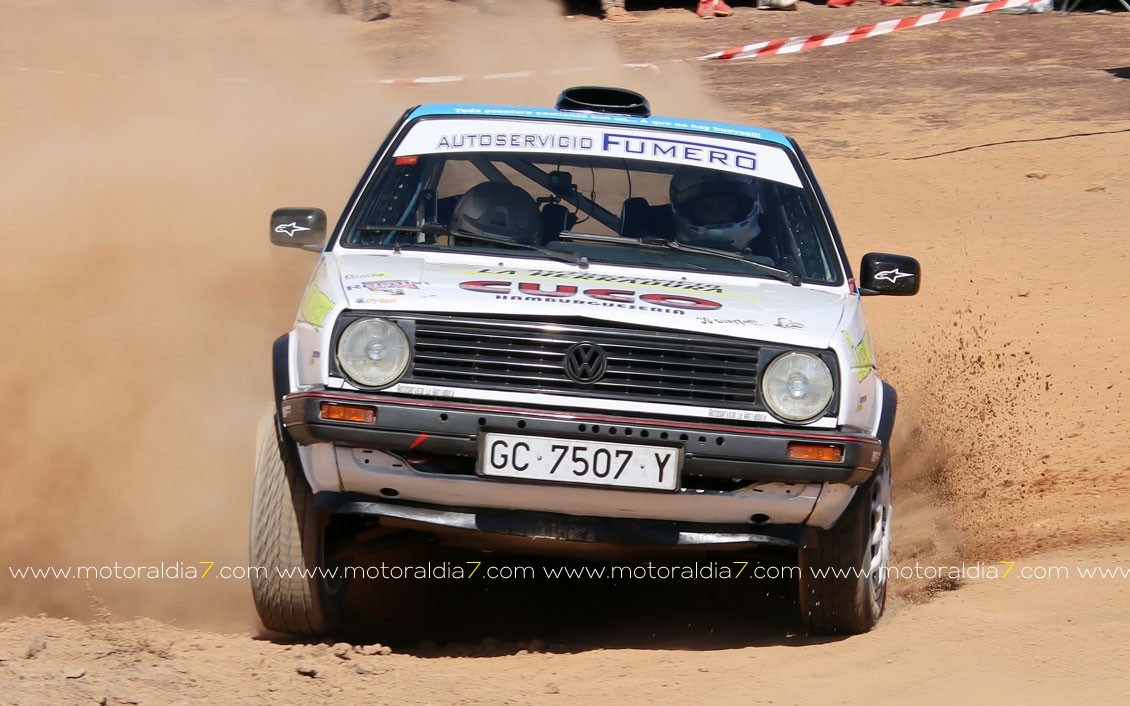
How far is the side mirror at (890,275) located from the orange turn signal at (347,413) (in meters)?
1.99

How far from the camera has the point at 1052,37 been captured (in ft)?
58.1

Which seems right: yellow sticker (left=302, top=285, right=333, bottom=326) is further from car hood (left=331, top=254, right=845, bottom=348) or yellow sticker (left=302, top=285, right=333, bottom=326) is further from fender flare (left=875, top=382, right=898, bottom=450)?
fender flare (left=875, top=382, right=898, bottom=450)

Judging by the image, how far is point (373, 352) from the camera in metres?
4.32

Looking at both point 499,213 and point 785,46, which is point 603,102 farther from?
point 785,46

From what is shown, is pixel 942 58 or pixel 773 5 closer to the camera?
pixel 942 58

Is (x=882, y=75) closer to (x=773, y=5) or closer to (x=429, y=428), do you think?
(x=773, y=5)

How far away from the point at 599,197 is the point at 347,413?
171cm

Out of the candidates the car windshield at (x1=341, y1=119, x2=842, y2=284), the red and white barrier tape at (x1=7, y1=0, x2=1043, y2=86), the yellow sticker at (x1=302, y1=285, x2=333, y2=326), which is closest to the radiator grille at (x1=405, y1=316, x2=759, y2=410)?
the yellow sticker at (x1=302, y1=285, x2=333, y2=326)

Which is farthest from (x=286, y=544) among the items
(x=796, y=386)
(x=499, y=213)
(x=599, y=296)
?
(x=796, y=386)

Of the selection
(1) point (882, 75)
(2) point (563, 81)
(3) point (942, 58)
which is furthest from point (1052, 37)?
(2) point (563, 81)

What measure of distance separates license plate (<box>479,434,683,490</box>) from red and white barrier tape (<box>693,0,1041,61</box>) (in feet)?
40.8

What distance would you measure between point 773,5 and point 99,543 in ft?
48.8

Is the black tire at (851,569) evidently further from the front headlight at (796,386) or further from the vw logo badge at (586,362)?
the vw logo badge at (586,362)

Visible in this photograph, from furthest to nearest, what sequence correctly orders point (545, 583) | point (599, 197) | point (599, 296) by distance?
point (545, 583) → point (599, 197) → point (599, 296)
